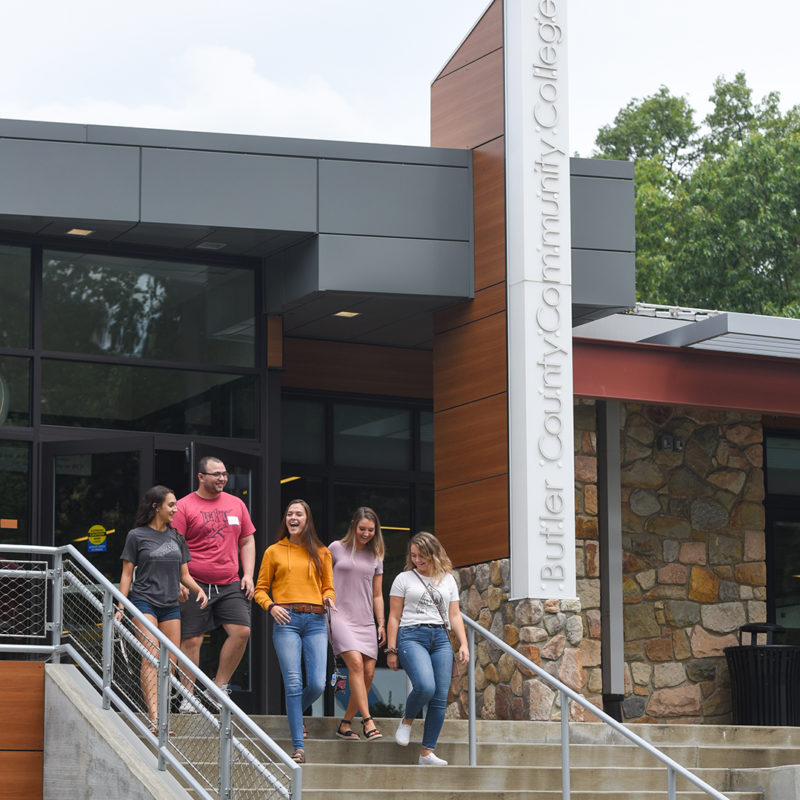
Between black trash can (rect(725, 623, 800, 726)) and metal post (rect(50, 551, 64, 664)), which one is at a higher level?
metal post (rect(50, 551, 64, 664))

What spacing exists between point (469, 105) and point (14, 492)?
508 cm

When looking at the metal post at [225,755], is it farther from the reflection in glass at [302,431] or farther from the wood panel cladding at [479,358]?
the reflection in glass at [302,431]

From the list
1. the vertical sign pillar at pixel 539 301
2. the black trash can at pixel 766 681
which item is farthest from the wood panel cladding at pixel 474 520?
the black trash can at pixel 766 681

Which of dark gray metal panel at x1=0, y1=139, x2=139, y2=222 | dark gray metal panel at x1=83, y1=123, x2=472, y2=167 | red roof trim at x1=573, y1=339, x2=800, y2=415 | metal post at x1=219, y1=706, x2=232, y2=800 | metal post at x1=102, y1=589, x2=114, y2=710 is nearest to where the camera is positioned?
metal post at x1=219, y1=706, x2=232, y2=800

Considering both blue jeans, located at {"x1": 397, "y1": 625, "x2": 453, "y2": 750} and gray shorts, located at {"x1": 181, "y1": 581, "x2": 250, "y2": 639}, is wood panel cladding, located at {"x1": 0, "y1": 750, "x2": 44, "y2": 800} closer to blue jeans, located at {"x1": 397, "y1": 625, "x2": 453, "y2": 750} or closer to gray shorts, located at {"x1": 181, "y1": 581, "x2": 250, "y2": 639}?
gray shorts, located at {"x1": 181, "y1": 581, "x2": 250, "y2": 639}

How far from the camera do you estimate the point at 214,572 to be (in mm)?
10672

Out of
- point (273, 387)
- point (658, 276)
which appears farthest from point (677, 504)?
point (658, 276)

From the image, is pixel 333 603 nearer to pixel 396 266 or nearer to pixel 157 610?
pixel 157 610

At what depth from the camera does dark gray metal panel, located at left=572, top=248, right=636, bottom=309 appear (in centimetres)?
1348

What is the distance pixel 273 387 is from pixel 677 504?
13.4 feet

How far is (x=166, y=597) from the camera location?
9.80 meters

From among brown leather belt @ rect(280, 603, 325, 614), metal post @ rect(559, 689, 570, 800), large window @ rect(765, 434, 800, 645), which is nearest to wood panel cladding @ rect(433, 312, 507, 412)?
brown leather belt @ rect(280, 603, 325, 614)

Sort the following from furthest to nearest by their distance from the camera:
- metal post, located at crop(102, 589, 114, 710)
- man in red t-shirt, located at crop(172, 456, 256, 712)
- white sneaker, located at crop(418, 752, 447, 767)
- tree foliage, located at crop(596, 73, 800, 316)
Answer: tree foliage, located at crop(596, 73, 800, 316) < man in red t-shirt, located at crop(172, 456, 256, 712) < white sneaker, located at crop(418, 752, 447, 767) < metal post, located at crop(102, 589, 114, 710)

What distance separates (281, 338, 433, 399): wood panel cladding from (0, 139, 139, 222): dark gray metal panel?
297cm
